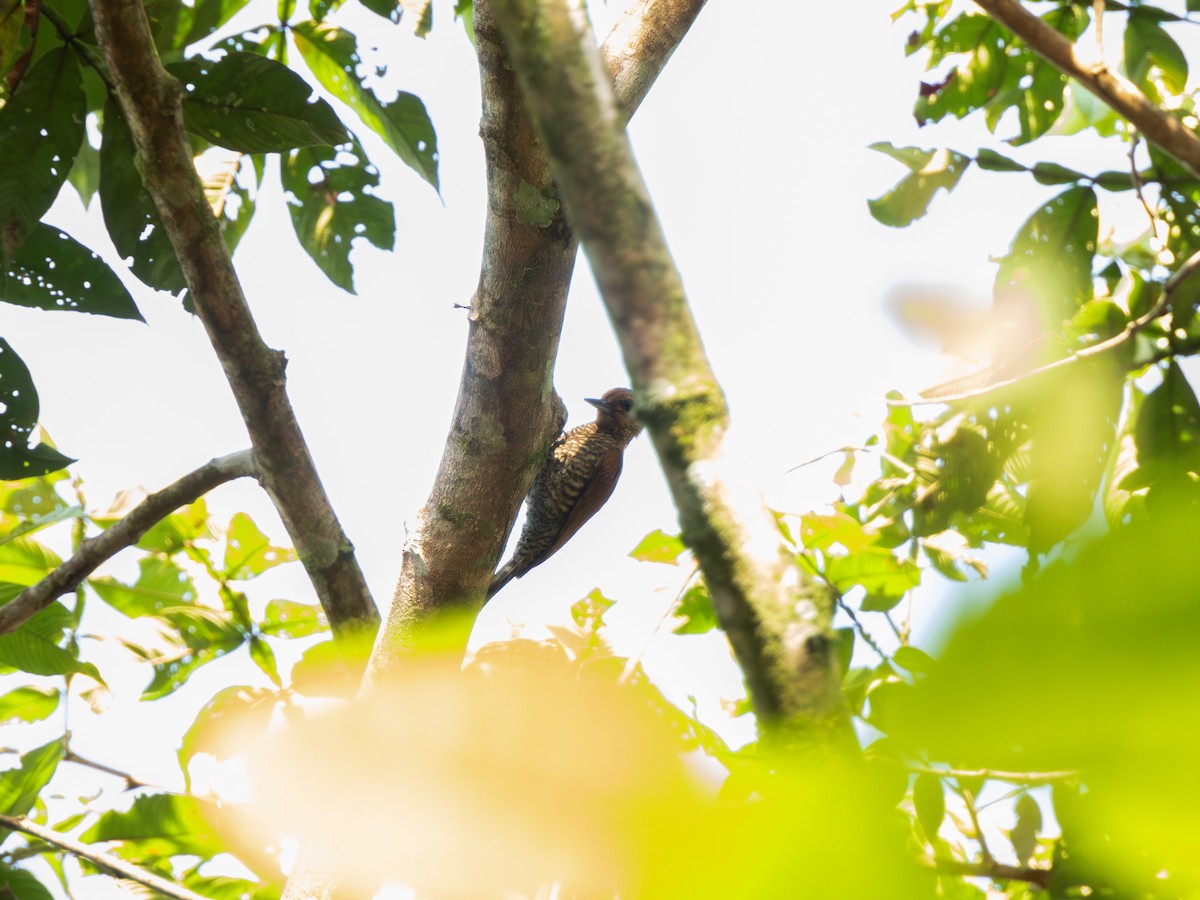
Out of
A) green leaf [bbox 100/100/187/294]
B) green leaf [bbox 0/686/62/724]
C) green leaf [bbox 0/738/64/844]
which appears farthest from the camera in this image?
green leaf [bbox 0/686/62/724]

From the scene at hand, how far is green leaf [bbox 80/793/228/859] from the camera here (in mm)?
2297

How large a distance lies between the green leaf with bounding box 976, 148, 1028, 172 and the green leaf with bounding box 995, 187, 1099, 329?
81 mm

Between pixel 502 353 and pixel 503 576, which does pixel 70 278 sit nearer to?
pixel 502 353

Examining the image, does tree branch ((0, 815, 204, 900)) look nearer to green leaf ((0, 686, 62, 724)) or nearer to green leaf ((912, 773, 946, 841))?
green leaf ((0, 686, 62, 724))

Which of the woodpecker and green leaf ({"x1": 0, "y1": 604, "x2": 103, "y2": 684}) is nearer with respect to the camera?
green leaf ({"x1": 0, "y1": 604, "x2": 103, "y2": 684})

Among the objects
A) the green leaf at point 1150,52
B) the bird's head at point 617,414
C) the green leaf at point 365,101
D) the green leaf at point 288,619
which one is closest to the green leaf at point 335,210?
the green leaf at point 365,101

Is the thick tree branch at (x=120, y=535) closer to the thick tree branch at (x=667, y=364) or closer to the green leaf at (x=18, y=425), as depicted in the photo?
the green leaf at (x=18, y=425)

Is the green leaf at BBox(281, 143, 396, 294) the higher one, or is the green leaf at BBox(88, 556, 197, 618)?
the green leaf at BBox(281, 143, 396, 294)

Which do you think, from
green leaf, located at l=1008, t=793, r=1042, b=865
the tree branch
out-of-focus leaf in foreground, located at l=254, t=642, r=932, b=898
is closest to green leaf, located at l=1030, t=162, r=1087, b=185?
green leaf, located at l=1008, t=793, r=1042, b=865

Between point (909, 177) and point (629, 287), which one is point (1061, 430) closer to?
point (909, 177)

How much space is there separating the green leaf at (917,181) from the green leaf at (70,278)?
144 centimetres

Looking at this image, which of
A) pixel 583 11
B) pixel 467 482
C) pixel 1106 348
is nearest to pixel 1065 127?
pixel 1106 348

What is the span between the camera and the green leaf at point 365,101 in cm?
221

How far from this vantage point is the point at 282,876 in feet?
7.48
